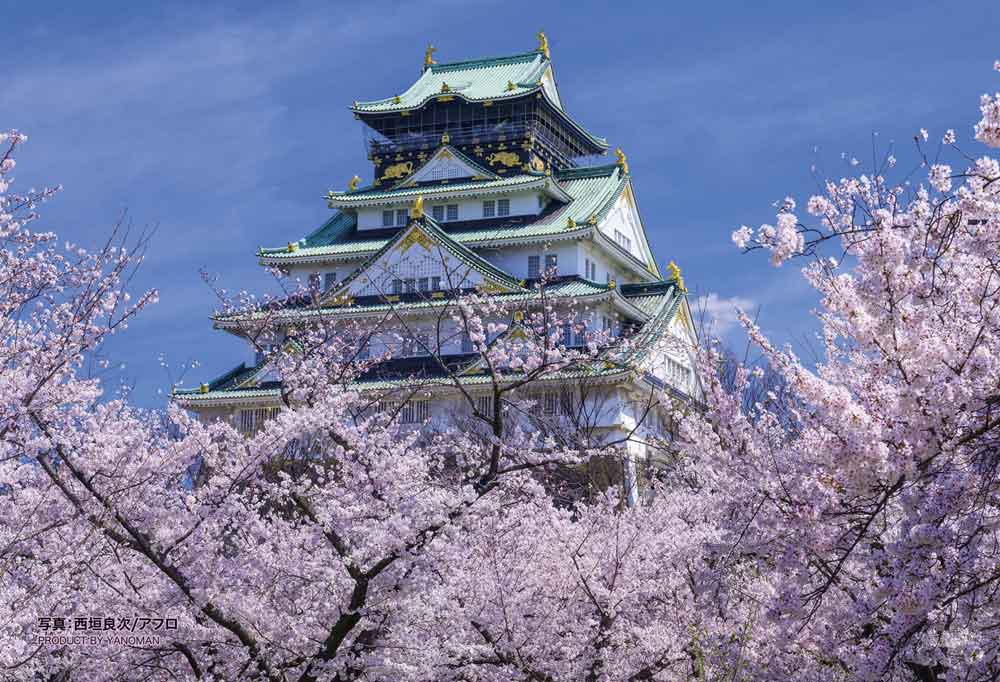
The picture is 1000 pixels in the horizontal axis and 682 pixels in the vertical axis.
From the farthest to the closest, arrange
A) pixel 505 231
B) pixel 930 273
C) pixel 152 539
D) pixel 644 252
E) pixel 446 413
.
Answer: pixel 644 252
pixel 505 231
pixel 446 413
pixel 152 539
pixel 930 273

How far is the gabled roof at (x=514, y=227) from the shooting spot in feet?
149

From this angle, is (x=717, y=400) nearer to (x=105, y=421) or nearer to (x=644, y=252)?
(x=105, y=421)

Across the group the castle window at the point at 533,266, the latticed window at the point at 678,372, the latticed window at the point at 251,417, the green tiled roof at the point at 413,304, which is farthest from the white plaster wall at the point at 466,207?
the latticed window at the point at 251,417

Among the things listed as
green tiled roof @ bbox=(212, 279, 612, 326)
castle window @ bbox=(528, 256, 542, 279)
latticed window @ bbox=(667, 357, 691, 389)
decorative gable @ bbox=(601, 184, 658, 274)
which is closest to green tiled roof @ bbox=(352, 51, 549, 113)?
decorative gable @ bbox=(601, 184, 658, 274)

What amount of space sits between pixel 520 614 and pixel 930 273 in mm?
6448

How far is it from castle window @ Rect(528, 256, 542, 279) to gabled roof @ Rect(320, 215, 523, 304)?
1679 mm

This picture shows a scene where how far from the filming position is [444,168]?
162 ft

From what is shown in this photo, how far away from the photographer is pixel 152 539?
1005 cm

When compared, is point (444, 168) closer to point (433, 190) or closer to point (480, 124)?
point (433, 190)

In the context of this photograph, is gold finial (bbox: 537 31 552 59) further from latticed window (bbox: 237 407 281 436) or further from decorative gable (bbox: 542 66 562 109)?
latticed window (bbox: 237 407 281 436)

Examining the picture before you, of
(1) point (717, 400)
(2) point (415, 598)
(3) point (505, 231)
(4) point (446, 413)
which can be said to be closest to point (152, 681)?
(2) point (415, 598)

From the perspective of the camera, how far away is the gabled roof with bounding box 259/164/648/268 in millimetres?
45375

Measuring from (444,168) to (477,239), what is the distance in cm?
490

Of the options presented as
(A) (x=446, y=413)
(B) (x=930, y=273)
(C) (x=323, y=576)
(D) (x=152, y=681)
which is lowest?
(D) (x=152, y=681)
